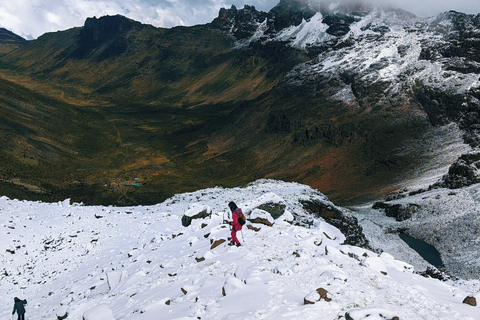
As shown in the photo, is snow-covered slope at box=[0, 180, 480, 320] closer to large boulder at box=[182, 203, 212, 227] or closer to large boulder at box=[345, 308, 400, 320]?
large boulder at box=[345, 308, 400, 320]

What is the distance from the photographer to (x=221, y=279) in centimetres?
979

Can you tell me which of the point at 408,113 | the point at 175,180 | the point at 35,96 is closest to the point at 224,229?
the point at 175,180

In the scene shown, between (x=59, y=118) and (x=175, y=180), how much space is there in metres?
55.3

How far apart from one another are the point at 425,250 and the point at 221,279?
37247mm

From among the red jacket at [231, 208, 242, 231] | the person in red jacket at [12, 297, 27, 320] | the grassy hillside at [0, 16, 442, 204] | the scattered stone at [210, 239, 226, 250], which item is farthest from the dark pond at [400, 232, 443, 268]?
the person in red jacket at [12, 297, 27, 320]

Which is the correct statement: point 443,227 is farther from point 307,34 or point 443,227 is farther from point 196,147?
point 307,34

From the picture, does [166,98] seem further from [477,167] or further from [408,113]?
[477,167]

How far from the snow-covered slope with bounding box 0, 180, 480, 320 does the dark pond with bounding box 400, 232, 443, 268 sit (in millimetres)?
14991

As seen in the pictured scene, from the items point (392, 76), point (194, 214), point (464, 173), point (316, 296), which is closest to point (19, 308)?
point (194, 214)

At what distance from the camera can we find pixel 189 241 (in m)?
14.7

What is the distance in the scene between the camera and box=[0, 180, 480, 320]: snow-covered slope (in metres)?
7.96

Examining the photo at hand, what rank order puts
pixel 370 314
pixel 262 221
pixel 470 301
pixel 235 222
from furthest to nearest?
pixel 262 221, pixel 235 222, pixel 470 301, pixel 370 314

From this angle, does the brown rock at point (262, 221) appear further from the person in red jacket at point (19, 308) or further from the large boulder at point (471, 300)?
the person in red jacket at point (19, 308)

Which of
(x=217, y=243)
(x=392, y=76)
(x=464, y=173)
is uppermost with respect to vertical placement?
(x=392, y=76)
